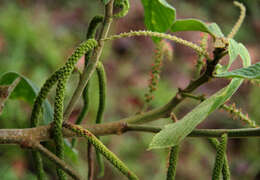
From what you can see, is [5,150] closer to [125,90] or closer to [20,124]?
[20,124]

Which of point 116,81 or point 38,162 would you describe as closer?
point 38,162

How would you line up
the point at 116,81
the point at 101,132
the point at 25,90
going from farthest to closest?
the point at 116,81
the point at 25,90
the point at 101,132

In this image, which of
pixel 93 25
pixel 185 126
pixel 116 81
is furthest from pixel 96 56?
pixel 116 81

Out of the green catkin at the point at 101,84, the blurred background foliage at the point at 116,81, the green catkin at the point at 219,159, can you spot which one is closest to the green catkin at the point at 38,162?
the green catkin at the point at 101,84

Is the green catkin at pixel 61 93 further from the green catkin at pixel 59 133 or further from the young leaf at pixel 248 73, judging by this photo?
the young leaf at pixel 248 73

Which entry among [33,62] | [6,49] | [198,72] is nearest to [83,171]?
[33,62]

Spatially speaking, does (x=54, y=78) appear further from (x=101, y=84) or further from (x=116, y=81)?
(x=116, y=81)
